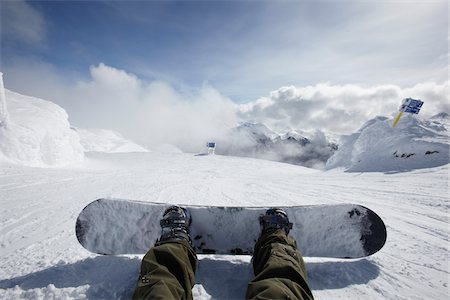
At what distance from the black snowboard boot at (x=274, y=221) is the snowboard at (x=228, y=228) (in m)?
0.17

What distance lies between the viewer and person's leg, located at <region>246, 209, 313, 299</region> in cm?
157

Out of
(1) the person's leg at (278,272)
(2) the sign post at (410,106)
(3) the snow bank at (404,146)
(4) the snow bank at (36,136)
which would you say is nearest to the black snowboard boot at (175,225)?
(1) the person's leg at (278,272)

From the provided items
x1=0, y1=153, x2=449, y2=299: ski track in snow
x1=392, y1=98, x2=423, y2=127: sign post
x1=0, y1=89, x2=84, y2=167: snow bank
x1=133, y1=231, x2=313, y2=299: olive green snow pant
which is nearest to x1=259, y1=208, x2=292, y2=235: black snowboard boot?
x1=133, y1=231, x2=313, y2=299: olive green snow pant

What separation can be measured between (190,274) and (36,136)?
1145 cm

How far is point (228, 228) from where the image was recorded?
9.36 ft

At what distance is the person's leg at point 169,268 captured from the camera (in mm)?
1572

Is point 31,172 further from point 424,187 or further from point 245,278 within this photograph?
point 424,187

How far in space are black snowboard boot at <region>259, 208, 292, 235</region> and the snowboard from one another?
0.55 ft

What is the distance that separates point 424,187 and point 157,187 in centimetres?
731

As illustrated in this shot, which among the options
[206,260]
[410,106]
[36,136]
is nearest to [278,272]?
[206,260]

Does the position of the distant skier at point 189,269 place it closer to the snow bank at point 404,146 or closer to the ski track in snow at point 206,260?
the ski track in snow at point 206,260

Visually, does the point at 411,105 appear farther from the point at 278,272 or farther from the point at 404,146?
the point at 278,272

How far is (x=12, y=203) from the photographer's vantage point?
14.7 feet

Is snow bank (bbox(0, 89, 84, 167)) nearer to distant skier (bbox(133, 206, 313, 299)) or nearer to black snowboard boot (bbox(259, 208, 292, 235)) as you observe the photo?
distant skier (bbox(133, 206, 313, 299))
